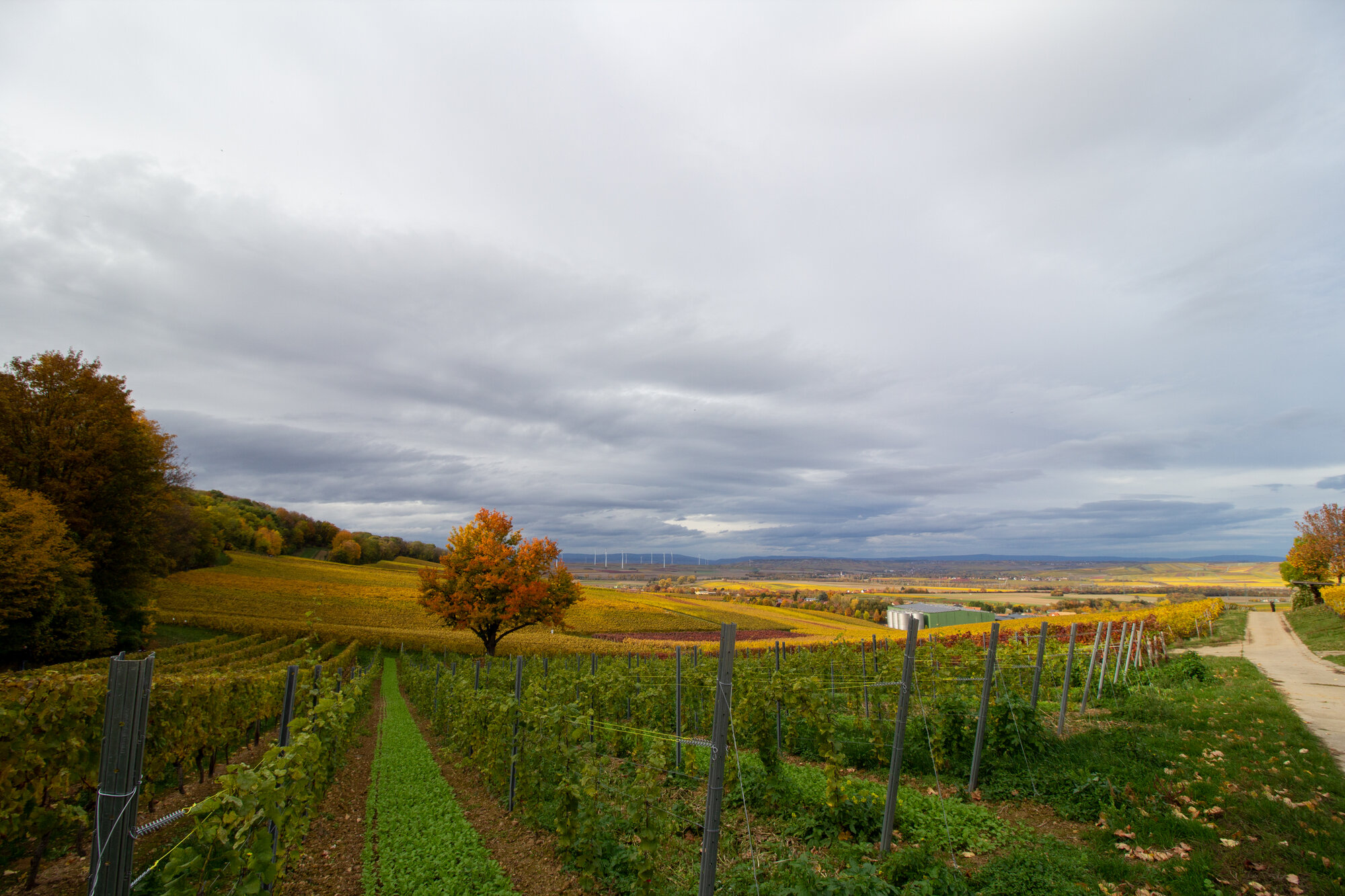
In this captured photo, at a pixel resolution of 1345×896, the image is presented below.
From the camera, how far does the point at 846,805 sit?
7.07 meters

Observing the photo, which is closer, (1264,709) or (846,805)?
(846,805)

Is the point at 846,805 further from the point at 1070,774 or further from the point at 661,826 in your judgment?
the point at 1070,774

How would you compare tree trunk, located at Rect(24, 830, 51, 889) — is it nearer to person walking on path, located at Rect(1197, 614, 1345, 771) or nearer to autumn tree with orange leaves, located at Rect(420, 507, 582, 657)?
person walking on path, located at Rect(1197, 614, 1345, 771)

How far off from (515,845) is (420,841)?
1326mm

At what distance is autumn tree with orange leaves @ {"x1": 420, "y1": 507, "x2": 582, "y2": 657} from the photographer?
33.6m

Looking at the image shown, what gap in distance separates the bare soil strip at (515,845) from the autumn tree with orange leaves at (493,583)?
2328 centimetres

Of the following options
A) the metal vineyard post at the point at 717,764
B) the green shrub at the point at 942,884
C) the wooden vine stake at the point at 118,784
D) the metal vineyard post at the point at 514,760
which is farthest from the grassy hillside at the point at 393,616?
the wooden vine stake at the point at 118,784

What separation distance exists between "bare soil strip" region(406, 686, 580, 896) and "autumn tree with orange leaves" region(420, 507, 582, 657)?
23283 mm

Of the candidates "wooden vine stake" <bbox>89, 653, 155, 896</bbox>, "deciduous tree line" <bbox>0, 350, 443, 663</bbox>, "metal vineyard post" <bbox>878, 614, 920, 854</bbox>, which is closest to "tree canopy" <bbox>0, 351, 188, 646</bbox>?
"deciduous tree line" <bbox>0, 350, 443, 663</bbox>

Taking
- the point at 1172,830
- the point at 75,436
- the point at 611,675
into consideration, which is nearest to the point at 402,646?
the point at 75,436

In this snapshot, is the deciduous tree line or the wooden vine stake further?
the deciduous tree line

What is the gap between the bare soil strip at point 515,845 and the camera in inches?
250

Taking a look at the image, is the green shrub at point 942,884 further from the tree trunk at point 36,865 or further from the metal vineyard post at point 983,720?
the tree trunk at point 36,865

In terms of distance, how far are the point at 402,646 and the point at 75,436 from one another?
66.3ft
